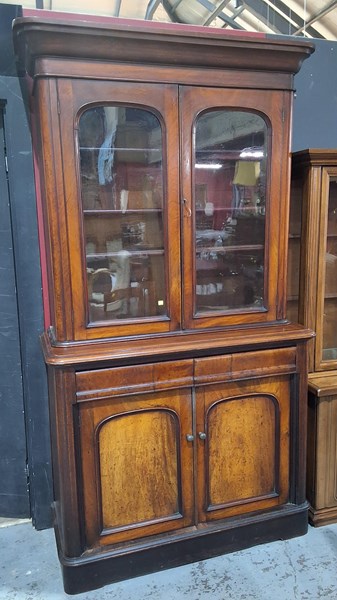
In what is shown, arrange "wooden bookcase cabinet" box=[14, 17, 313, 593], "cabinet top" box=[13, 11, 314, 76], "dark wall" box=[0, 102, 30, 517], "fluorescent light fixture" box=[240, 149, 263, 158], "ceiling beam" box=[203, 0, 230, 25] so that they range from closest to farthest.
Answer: "cabinet top" box=[13, 11, 314, 76] < "wooden bookcase cabinet" box=[14, 17, 313, 593] < "fluorescent light fixture" box=[240, 149, 263, 158] < "dark wall" box=[0, 102, 30, 517] < "ceiling beam" box=[203, 0, 230, 25]

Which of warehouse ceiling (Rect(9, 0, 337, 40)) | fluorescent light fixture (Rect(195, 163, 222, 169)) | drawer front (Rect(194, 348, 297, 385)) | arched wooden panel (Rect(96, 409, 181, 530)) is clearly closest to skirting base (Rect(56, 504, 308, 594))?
arched wooden panel (Rect(96, 409, 181, 530))

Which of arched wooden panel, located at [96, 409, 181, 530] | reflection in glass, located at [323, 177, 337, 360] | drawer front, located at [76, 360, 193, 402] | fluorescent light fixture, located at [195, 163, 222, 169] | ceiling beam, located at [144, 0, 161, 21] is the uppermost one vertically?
ceiling beam, located at [144, 0, 161, 21]

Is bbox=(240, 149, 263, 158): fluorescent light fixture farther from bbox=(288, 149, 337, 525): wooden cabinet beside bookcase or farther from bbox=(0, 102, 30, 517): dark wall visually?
bbox=(0, 102, 30, 517): dark wall

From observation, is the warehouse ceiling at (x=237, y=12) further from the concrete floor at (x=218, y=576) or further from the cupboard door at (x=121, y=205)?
the concrete floor at (x=218, y=576)

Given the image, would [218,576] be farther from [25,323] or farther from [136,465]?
[25,323]

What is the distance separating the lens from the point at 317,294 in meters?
2.14

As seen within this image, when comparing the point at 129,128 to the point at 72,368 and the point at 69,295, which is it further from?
the point at 72,368

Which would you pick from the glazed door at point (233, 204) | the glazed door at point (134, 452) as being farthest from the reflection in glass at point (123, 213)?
the glazed door at point (134, 452)

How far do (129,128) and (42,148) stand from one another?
33 cm

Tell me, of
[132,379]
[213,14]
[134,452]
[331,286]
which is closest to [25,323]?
[132,379]

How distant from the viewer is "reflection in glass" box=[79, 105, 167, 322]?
171cm

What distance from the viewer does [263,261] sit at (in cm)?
192

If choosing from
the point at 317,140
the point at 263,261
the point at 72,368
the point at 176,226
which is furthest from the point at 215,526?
the point at 317,140

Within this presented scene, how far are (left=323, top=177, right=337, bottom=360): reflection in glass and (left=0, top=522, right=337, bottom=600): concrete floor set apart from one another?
2.82ft
